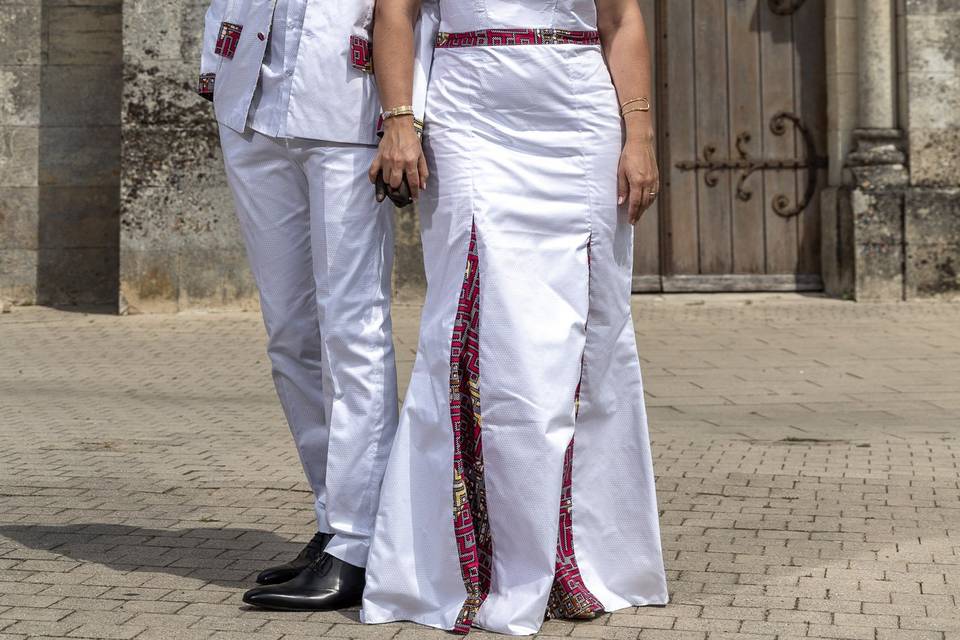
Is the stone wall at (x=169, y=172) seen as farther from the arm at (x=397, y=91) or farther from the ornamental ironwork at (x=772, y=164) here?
the arm at (x=397, y=91)

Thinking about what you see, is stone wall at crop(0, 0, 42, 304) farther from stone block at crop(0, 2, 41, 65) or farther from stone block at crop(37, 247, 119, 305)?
stone block at crop(37, 247, 119, 305)

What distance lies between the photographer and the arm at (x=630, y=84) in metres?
3.12

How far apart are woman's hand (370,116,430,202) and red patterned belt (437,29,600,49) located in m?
0.21

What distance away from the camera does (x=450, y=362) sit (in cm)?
300

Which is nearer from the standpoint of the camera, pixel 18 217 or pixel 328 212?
pixel 328 212

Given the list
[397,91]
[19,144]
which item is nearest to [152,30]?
[19,144]

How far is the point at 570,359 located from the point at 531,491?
284 millimetres

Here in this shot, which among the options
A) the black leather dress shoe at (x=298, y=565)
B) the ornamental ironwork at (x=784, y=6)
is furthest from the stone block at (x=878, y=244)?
the black leather dress shoe at (x=298, y=565)

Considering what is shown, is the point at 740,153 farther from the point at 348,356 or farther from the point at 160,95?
the point at 348,356

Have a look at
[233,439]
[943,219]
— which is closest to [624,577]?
[233,439]

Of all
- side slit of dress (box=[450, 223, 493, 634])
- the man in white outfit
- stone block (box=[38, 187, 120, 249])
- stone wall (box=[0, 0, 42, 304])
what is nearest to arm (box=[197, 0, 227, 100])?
the man in white outfit

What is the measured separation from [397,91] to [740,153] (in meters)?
7.20

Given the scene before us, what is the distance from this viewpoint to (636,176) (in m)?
3.10

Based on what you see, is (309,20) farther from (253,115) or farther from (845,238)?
(845,238)
